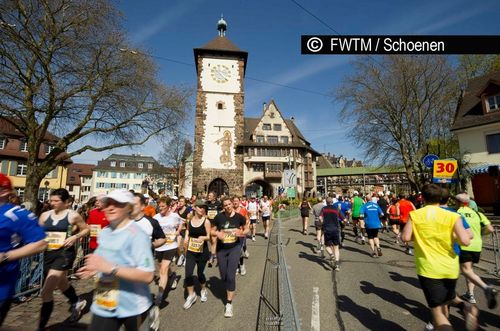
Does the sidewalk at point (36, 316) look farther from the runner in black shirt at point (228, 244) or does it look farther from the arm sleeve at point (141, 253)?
the arm sleeve at point (141, 253)

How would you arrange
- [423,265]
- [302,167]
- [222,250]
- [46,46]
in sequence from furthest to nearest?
[302,167] < [46,46] < [222,250] < [423,265]

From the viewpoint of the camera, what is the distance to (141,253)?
2.30 metres

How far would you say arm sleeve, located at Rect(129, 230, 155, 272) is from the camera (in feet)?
7.49

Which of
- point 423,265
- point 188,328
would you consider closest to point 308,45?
point 423,265

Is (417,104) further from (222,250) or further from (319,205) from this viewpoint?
(222,250)

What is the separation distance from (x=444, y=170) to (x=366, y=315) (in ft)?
19.8

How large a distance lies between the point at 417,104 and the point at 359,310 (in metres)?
21.2

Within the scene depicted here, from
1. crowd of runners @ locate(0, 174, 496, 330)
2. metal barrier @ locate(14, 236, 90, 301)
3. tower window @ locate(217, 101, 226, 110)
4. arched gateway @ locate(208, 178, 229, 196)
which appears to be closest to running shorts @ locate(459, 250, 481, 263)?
crowd of runners @ locate(0, 174, 496, 330)

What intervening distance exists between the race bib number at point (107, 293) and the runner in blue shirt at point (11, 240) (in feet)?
2.93

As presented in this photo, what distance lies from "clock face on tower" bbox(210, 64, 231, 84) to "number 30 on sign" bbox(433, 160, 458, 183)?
106ft

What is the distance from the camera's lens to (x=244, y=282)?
6.47 meters

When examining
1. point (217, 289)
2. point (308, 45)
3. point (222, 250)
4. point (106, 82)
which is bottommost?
point (217, 289)

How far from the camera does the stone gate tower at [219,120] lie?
35.5 m

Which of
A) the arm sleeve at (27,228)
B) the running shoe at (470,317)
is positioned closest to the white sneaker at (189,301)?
the arm sleeve at (27,228)
